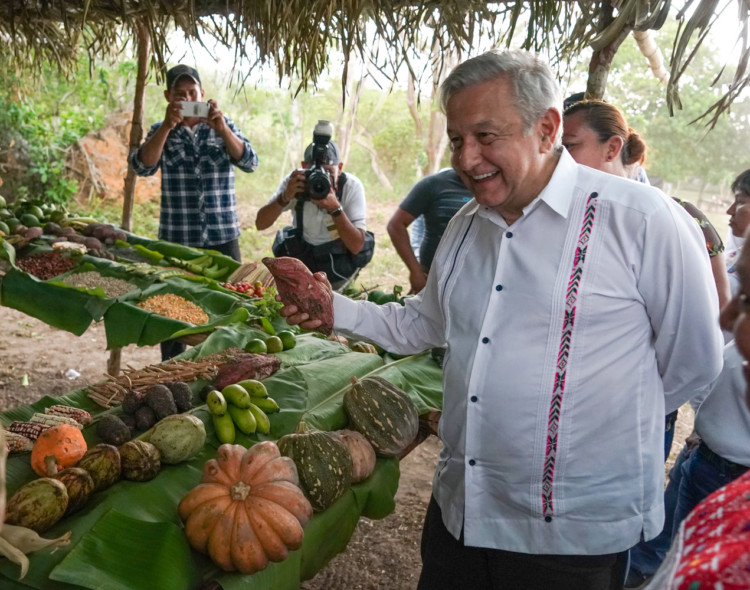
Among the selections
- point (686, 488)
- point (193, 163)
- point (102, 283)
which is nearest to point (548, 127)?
point (686, 488)

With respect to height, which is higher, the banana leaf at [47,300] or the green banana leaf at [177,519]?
the banana leaf at [47,300]

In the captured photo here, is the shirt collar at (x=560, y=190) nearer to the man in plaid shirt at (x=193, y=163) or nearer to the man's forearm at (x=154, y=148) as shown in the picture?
the man in plaid shirt at (x=193, y=163)

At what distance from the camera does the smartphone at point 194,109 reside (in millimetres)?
4074

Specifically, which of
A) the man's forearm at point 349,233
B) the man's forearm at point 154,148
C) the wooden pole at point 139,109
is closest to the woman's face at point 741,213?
the man's forearm at point 349,233

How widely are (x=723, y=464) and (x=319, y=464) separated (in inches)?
56.7

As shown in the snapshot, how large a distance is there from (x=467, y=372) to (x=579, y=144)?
1288 millimetres

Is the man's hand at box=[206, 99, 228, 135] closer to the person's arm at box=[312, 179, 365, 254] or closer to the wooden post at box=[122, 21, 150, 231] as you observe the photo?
the person's arm at box=[312, 179, 365, 254]

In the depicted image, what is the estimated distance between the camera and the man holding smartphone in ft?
13.7

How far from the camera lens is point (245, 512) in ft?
5.57

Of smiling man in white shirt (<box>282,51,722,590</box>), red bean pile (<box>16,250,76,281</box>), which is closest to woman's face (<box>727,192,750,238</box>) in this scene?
smiling man in white shirt (<box>282,51,722,590</box>)

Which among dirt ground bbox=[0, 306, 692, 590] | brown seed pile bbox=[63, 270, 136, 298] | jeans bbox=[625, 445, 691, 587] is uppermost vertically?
brown seed pile bbox=[63, 270, 136, 298]

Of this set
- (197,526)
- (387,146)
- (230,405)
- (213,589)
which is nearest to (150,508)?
(197,526)

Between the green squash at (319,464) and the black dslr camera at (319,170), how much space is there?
199cm

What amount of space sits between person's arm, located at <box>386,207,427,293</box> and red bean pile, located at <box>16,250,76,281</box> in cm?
206
